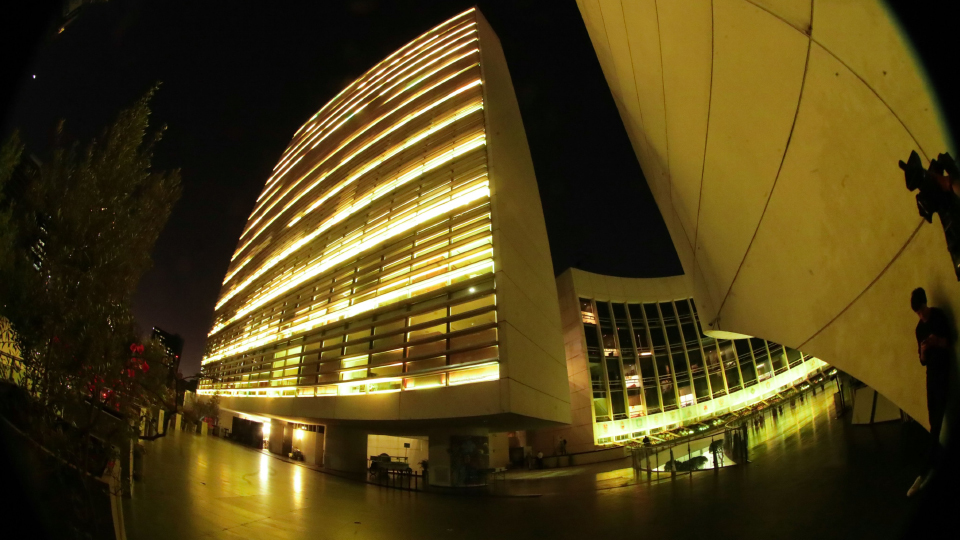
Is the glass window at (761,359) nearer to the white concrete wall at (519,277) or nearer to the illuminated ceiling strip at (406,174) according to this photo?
→ the white concrete wall at (519,277)

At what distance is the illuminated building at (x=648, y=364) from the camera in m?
27.5

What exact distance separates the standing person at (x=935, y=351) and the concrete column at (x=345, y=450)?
1513cm

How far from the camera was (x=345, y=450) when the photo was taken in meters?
14.1

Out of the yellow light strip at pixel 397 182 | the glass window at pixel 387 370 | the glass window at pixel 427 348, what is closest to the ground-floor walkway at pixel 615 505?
the glass window at pixel 387 370

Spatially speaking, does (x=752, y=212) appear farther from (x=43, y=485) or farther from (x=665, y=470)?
(x=665, y=470)

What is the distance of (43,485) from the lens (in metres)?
3.16

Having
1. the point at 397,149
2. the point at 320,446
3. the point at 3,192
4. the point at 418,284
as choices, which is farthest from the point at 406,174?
the point at 320,446

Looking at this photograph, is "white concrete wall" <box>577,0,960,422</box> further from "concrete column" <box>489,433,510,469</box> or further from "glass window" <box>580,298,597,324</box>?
"glass window" <box>580,298,597,324</box>

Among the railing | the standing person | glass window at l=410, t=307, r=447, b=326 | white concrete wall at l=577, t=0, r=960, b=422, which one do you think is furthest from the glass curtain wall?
the standing person

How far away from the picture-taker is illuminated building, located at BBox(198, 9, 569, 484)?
9.08 metres

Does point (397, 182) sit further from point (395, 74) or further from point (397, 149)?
point (395, 74)

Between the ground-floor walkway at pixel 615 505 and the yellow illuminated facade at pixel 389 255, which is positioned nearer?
the ground-floor walkway at pixel 615 505

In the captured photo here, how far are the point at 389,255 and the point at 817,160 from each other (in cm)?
1035

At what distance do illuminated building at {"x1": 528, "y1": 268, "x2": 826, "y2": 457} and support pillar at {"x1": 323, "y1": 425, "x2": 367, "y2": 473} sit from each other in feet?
54.5
